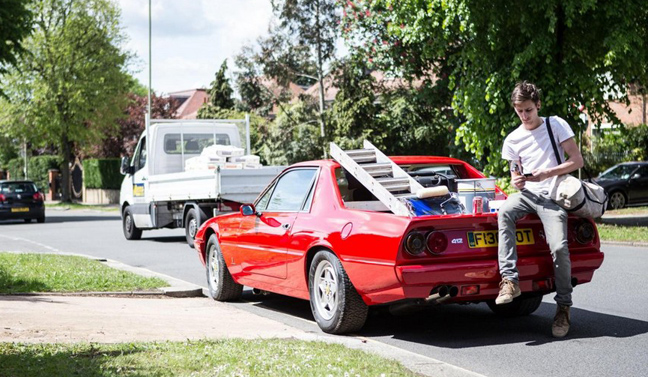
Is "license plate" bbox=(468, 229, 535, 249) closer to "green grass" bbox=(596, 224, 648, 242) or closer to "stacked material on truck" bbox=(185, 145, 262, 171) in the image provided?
"green grass" bbox=(596, 224, 648, 242)

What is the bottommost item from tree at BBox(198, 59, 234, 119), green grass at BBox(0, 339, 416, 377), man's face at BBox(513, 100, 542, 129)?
green grass at BBox(0, 339, 416, 377)

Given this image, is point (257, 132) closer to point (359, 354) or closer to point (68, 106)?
point (68, 106)

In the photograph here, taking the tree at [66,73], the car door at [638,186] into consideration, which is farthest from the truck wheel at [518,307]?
the tree at [66,73]

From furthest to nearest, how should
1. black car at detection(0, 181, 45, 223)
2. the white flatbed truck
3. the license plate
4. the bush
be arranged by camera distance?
the bush, black car at detection(0, 181, 45, 223), the white flatbed truck, the license plate

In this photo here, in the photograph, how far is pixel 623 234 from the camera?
17.9 metres

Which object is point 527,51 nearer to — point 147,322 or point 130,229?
point 130,229

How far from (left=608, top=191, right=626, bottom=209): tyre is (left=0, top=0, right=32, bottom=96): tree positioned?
1954 centimetres

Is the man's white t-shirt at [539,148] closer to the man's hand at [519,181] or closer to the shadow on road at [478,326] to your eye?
the man's hand at [519,181]

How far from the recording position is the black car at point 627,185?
2892cm

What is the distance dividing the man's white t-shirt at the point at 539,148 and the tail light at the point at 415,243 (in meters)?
1.11

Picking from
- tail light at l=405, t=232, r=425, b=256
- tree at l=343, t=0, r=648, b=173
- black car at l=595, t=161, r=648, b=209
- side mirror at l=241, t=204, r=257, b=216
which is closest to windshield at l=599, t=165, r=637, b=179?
black car at l=595, t=161, r=648, b=209

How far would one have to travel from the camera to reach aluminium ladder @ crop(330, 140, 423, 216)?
744 cm

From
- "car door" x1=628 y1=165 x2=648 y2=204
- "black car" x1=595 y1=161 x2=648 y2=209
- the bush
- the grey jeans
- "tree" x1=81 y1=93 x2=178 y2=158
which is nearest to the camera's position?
the grey jeans

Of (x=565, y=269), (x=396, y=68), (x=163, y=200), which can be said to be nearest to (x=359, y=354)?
(x=565, y=269)
